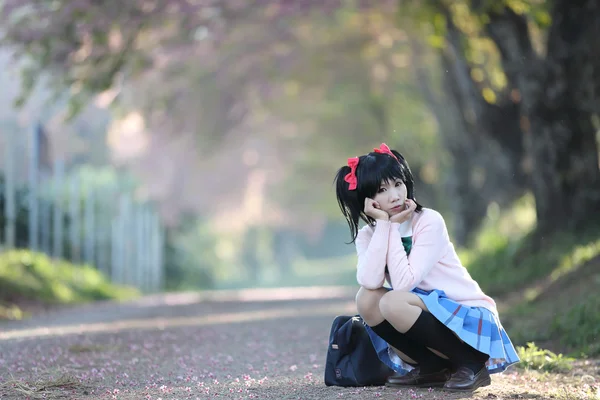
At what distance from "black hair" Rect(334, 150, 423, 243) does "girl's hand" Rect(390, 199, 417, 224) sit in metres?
0.05

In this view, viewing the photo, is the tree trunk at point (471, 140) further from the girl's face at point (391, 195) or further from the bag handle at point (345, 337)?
the girl's face at point (391, 195)

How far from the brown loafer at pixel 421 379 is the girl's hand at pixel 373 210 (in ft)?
2.70

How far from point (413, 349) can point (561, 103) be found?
8.31 metres

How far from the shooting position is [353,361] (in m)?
5.38

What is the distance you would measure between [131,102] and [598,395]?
17004 mm

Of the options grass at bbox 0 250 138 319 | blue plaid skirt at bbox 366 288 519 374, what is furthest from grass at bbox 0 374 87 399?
grass at bbox 0 250 138 319

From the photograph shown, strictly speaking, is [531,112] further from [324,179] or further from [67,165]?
[324,179]

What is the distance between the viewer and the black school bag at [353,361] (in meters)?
5.35

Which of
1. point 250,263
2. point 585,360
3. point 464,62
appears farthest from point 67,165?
point 250,263

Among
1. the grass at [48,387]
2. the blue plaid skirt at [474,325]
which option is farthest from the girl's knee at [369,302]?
the grass at [48,387]

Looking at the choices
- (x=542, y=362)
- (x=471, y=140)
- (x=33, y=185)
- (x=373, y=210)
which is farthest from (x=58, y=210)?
(x=373, y=210)

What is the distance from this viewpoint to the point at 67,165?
75.6 feet

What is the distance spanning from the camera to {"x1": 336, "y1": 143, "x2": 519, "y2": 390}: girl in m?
4.82

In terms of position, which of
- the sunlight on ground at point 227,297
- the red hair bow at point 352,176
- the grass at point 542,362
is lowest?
the sunlight on ground at point 227,297
